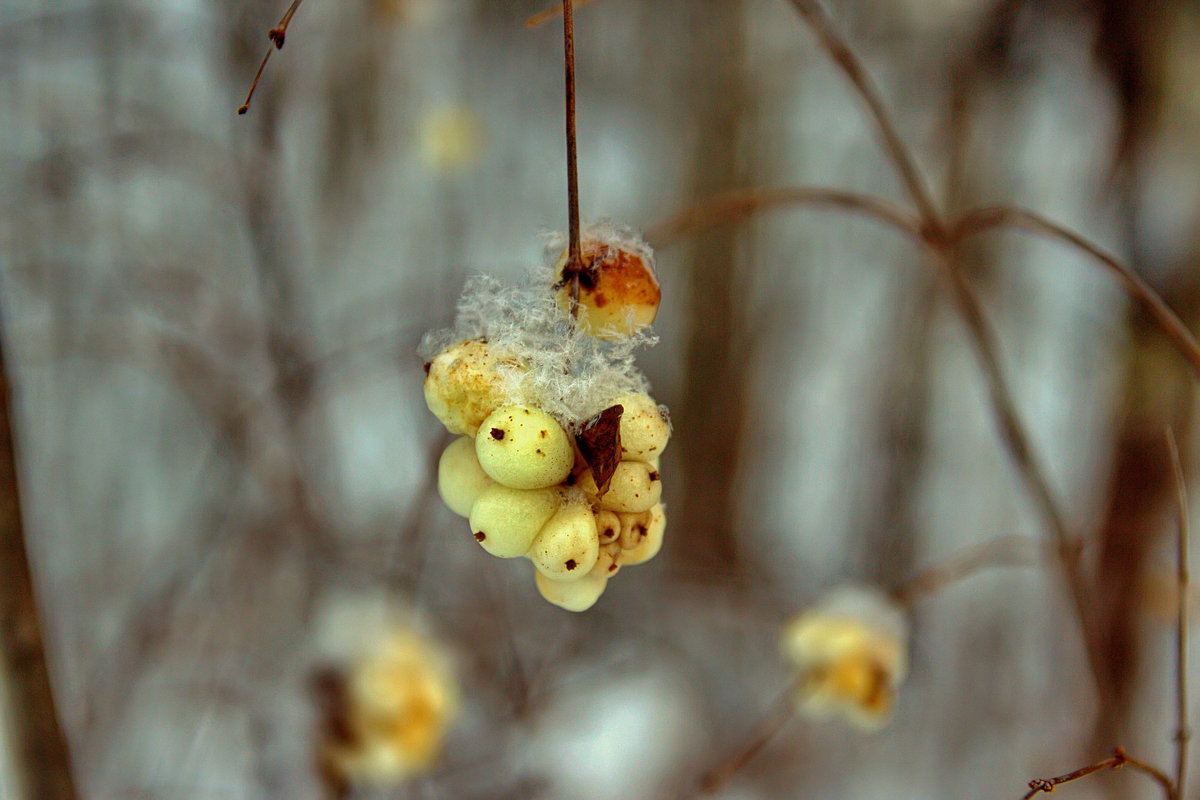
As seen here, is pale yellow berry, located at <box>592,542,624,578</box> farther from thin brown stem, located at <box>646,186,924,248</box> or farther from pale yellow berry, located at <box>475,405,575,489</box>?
thin brown stem, located at <box>646,186,924,248</box>

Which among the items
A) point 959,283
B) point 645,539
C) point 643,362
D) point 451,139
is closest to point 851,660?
point 959,283

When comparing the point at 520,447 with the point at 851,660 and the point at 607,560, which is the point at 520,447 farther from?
the point at 851,660

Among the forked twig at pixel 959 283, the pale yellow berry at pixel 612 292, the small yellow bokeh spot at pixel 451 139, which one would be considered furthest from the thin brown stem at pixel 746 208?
the small yellow bokeh spot at pixel 451 139

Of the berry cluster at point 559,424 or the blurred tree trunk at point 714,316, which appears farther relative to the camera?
the blurred tree trunk at point 714,316

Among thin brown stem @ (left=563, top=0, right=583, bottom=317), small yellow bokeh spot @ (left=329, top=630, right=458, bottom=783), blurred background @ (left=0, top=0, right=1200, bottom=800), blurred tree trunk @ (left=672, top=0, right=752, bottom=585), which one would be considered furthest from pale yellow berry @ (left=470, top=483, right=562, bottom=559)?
blurred tree trunk @ (left=672, top=0, right=752, bottom=585)

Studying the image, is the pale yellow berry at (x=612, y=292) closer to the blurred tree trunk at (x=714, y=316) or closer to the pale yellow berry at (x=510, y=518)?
the pale yellow berry at (x=510, y=518)
